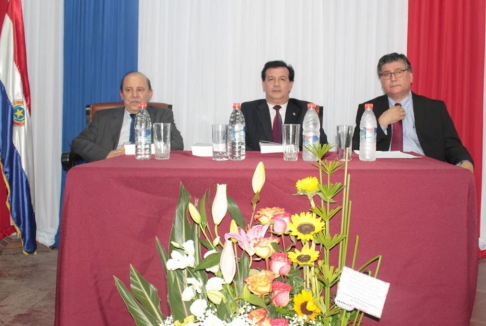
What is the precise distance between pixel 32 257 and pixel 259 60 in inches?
86.4

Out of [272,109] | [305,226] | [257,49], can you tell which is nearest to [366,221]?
[305,226]

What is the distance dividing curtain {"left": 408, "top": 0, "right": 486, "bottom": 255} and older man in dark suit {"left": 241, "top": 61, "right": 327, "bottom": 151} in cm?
105

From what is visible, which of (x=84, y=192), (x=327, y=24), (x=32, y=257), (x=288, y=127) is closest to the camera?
(x=84, y=192)

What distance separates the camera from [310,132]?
2080 millimetres

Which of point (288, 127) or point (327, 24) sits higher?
point (327, 24)

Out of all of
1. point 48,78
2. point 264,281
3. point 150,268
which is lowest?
point 150,268

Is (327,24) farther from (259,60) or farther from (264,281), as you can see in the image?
(264,281)

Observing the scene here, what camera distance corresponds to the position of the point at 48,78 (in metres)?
4.07

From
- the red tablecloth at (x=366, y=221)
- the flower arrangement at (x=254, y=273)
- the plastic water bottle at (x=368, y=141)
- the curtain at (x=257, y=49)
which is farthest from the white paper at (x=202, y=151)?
the curtain at (x=257, y=49)

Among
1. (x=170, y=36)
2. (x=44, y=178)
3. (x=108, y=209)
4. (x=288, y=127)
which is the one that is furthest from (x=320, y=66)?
(x=108, y=209)

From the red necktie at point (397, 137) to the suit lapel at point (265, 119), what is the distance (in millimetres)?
779

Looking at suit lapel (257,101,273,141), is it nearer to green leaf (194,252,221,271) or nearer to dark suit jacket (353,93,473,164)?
dark suit jacket (353,93,473,164)

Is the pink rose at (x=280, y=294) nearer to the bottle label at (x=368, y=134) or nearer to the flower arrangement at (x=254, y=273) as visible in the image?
the flower arrangement at (x=254, y=273)

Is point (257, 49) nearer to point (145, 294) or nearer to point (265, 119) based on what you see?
point (265, 119)
